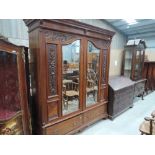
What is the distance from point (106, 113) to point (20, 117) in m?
1.93

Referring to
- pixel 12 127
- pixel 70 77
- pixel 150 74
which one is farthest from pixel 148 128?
pixel 150 74

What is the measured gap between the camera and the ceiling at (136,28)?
3.75 metres

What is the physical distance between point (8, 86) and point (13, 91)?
3.5 inches

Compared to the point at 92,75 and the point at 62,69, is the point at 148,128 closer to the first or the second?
the point at 92,75

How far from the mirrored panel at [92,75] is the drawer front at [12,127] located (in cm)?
126

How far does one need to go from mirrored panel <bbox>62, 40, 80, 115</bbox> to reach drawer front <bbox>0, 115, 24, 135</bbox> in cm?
69

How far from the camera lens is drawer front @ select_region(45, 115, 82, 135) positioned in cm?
201

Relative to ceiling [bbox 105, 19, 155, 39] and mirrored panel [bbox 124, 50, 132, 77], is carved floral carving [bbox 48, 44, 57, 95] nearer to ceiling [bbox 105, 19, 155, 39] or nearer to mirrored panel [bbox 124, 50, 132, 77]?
ceiling [bbox 105, 19, 155, 39]

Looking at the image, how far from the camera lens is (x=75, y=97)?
7.71 feet

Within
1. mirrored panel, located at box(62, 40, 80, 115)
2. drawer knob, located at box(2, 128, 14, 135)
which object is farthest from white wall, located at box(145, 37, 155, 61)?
drawer knob, located at box(2, 128, 14, 135)

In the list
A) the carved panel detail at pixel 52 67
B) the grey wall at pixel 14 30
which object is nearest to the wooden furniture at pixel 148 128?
the carved panel detail at pixel 52 67

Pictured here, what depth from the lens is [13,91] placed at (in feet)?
5.65

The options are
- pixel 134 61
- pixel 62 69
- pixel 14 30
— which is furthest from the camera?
pixel 134 61
